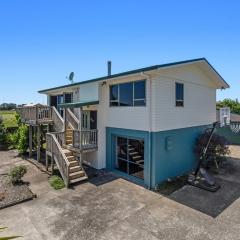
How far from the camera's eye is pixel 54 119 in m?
15.0

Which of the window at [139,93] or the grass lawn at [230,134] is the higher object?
the window at [139,93]

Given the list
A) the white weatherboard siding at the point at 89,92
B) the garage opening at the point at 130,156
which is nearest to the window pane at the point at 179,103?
the garage opening at the point at 130,156

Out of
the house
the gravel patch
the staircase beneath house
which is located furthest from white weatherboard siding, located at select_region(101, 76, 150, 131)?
the gravel patch

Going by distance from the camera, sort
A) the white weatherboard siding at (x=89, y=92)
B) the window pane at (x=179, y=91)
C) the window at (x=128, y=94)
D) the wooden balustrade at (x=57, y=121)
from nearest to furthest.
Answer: the window at (x=128, y=94) → the window pane at (x=179, y=91) → the white weatherboard siding at (x=89, y=92) → the wooden balustrade at (x=57, y=121)

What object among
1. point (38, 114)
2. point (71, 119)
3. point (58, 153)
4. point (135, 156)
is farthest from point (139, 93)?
point (38, 114)

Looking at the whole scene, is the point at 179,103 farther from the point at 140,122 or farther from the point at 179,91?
the point at 140,122

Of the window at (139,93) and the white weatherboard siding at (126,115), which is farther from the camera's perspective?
the window at (139,93)

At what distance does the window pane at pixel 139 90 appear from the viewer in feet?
35.5

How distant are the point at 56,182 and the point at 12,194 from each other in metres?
2.12

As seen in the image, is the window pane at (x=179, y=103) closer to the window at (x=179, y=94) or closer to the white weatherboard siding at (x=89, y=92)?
the window at (x=179, y=94)

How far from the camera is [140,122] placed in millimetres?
10883

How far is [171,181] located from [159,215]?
143 inches

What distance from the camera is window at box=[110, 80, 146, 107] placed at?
35.8ft

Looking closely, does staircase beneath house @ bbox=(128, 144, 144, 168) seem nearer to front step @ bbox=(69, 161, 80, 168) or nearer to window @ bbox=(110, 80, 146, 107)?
window @ bbox=(110, 80, 146, 107)
